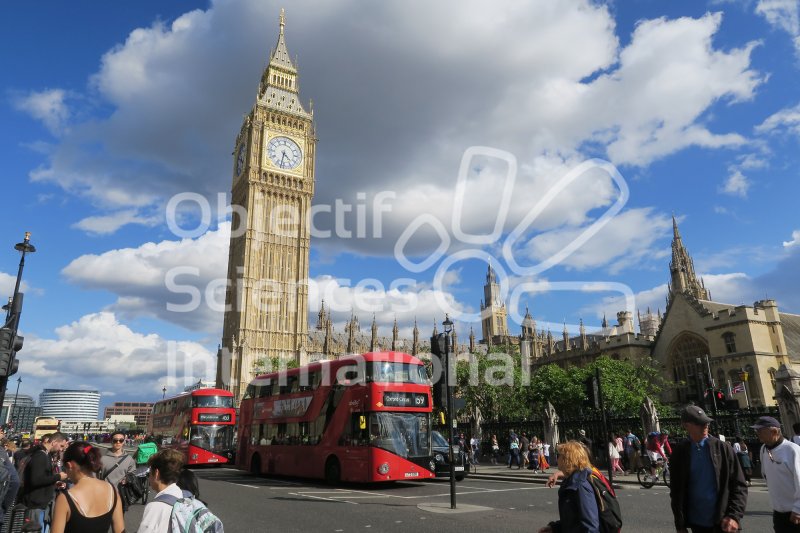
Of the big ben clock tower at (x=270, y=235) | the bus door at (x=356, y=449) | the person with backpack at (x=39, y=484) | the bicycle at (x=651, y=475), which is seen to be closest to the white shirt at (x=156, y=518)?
the person with backpack at (x=39, y=484)

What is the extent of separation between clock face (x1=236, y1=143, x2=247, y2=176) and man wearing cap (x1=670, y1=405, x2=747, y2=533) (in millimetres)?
80373

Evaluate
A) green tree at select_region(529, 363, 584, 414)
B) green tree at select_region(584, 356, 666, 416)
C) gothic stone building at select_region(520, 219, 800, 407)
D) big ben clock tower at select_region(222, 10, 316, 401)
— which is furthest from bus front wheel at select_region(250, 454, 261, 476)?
big ben clock tower at select_region(222, 10, 316, 401)

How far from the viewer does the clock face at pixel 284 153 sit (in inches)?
3059

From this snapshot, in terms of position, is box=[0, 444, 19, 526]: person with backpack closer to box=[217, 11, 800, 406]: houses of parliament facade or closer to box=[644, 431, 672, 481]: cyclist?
box=[644, 431, 672, 481]: cyclist

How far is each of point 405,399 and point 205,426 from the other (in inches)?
567

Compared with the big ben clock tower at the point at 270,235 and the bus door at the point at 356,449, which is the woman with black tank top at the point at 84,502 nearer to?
the bus door at the point at 356,449

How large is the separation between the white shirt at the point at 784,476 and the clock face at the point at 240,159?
80.3 metres

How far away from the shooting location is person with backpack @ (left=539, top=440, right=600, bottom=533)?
4234 mm

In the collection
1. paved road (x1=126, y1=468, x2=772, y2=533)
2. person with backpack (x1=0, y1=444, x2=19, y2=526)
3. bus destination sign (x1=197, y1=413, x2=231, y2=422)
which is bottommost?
paved road (x1=126, y1=468, x2=772, y2=533)

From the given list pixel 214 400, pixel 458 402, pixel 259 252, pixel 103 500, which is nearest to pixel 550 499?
pixel 458 402

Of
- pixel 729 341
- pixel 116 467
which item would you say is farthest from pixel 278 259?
pixel 116 467

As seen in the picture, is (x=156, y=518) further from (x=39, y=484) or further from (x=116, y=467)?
(x=39, y=484)

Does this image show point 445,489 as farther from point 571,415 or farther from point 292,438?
point 571,415

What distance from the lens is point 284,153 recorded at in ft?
258
